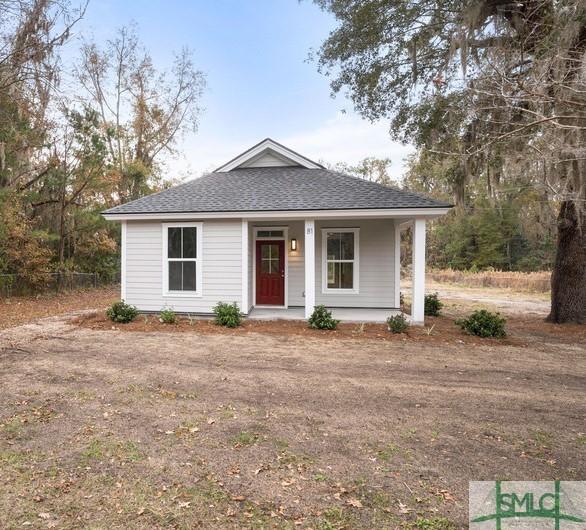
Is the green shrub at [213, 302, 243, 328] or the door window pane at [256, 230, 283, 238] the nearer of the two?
the green shrub at [213, 302, 243, 328]

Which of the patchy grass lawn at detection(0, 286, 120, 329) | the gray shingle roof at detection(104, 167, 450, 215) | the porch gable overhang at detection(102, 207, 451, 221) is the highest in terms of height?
the gray shingle roof at detection(104, 167, 450, 215)

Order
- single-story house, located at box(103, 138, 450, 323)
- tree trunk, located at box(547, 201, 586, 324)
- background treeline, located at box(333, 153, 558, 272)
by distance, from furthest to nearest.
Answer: background treeline, located at box(333, 153, 558, 272)
tree trunk, located at box(547, 201, 586, 324)
single-story house, located at box(103, 138, 450, 323)

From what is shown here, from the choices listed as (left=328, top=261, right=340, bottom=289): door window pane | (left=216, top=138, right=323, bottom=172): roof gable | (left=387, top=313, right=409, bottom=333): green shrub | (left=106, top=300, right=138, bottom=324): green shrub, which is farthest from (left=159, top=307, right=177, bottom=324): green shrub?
(left=216, top=138, right=323, bottom=172): roof gable

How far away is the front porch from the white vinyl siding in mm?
653

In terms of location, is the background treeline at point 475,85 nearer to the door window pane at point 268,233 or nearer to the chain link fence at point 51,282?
the door window pane at point 268,233

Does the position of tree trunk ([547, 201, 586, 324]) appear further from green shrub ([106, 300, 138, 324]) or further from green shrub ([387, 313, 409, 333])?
green shrub ([106, 300, 138, 324])

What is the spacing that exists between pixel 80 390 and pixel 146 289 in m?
5.23

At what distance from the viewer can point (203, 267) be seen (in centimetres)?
919

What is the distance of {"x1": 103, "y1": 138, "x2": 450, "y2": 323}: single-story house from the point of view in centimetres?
865

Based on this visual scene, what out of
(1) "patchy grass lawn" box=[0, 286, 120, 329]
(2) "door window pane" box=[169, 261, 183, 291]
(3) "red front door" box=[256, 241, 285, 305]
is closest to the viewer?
(2) "door window pane" box=[169, 261, 183, 291]

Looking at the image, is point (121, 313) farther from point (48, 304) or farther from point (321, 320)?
point (48, 304)

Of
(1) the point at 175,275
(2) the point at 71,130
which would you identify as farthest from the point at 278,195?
(2) the point at 71,130

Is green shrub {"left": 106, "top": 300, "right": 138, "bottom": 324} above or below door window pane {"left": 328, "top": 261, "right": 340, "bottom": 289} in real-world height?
below

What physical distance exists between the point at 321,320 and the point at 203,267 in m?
3.31
